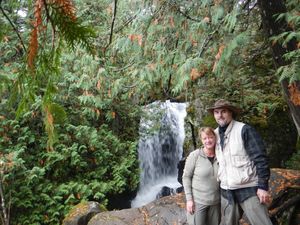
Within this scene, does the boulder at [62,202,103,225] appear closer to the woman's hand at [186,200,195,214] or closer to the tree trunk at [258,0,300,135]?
the woman's hand at [186,200,195,214]

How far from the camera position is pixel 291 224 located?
5.16m

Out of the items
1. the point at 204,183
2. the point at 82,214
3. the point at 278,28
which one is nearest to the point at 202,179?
the point at 204,183

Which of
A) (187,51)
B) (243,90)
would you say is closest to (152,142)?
(243,90)

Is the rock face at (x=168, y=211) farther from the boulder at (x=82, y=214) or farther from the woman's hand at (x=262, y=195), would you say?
the woman's hand at (x=262, y=195)

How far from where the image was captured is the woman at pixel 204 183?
3795 millimetres

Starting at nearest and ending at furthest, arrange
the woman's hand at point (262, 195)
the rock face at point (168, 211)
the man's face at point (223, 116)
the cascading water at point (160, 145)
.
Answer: the woman's hand at point (262, 195), the man's face at point (223, 116), the rock face at point (168, 211), the cascading water at point (160, 145)

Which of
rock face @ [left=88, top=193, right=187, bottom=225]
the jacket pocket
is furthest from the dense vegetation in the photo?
rock face @ [left=88, top=193, right=187, bottom=225]

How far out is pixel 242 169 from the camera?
3.48 metres

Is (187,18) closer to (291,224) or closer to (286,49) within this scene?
(286,49)

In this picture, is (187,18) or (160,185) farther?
(160,185)

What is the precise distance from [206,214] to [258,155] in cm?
106

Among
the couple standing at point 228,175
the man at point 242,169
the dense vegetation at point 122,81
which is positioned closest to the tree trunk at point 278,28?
the dense vegetation at point 122,81

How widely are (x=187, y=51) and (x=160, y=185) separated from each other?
23.0ft

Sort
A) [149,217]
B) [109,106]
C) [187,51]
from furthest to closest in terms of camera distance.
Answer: [109,106], [149,217], [187,51]
